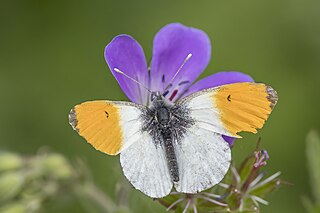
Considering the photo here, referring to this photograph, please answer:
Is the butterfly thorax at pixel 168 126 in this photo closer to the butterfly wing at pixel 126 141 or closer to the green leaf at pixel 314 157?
the butterfly wing at pixel 126 141

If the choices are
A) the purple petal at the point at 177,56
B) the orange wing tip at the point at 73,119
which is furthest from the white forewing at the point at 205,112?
the orange wing tip at the point at 73,119

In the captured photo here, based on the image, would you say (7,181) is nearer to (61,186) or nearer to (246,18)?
(61,186)

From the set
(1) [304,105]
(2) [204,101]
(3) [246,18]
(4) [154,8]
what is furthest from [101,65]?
(2) [204,101]

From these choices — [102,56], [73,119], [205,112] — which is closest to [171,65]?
[205,112]

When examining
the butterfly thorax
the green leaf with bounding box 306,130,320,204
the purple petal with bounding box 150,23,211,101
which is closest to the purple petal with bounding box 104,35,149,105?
the purple petal with bounding box 150,23,211,101

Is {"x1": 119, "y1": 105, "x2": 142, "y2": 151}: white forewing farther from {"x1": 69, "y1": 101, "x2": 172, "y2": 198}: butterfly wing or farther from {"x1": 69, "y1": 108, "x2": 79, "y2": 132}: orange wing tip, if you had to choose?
{"x1": 69, "y1": 108, "x2": 79, "y2": 132}: orange wing tip

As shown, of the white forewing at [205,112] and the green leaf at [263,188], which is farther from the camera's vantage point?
the green leaf at [263,188]
